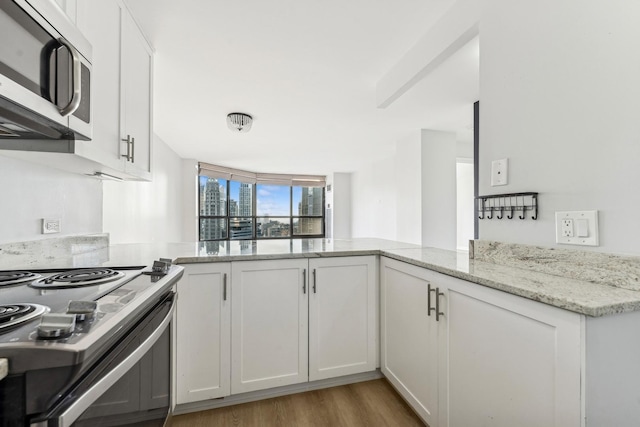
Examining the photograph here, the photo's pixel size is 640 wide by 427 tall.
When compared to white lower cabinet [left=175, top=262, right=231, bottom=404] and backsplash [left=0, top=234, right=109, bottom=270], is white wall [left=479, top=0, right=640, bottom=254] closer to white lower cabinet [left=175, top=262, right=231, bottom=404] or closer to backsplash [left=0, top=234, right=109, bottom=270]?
white lower cabinet [left=175, top=262, right=231, bottom=404]

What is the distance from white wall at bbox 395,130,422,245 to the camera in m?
3.78

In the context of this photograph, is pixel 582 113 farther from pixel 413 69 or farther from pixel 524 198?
pixel 413 69

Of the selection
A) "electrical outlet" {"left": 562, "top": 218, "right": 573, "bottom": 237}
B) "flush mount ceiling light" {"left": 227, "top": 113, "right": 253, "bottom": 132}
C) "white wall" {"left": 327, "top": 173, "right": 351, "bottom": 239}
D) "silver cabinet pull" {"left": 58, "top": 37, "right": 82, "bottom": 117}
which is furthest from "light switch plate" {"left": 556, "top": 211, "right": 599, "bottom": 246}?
"white wall" {"left": 327, "top": 173, "right": 351, "bottom": 239}

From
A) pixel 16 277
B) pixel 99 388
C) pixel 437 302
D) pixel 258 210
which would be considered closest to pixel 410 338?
pixel 437 302

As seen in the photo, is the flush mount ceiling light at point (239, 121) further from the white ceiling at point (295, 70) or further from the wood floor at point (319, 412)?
the wood floor at point (319, 412)

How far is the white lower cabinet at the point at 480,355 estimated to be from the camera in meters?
0.81

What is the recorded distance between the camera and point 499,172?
4.58 feet

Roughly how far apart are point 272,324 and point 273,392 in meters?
0.45

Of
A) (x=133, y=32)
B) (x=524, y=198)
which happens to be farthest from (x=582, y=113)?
(x=133, y=32)

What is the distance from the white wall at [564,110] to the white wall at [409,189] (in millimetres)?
2319

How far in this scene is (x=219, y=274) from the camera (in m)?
1.63

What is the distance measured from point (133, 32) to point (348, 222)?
6.13 meters

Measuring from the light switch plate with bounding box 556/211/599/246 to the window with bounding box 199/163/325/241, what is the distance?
5.84m

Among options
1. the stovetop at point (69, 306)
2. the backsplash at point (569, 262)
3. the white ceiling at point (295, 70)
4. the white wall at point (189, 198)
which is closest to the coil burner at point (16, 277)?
→ the stovetop at point (69, 306)
